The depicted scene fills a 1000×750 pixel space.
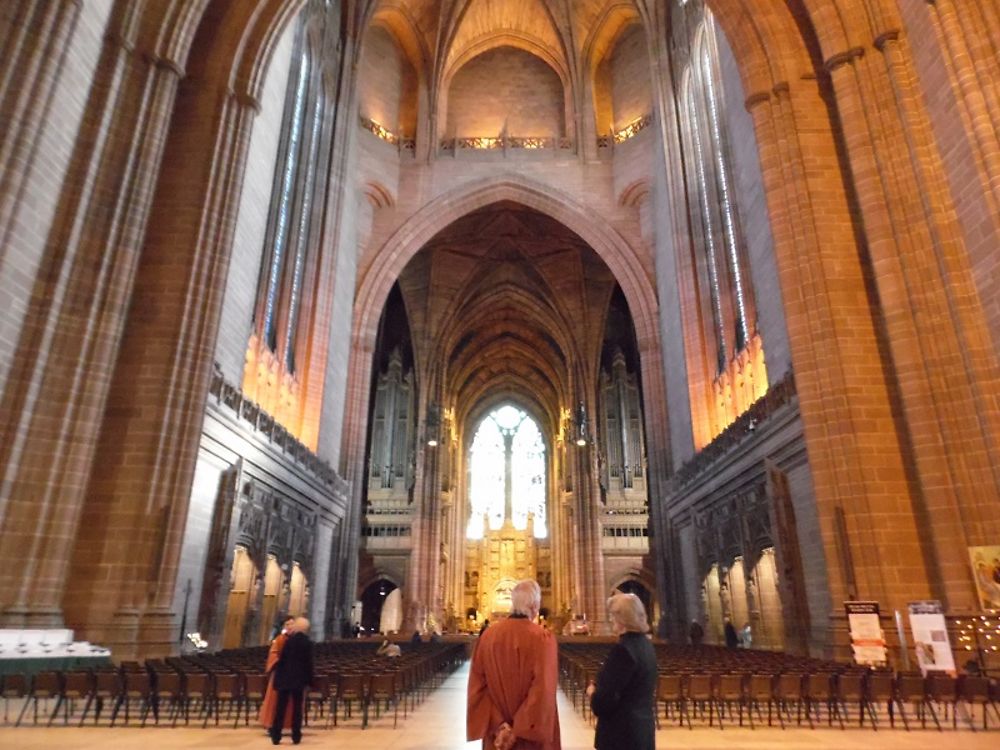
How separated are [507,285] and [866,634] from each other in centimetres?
2785

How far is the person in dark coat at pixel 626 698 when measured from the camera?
2662 millimetres

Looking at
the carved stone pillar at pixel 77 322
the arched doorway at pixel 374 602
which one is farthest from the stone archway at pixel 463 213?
the carved stone pillar at pixel 77 322

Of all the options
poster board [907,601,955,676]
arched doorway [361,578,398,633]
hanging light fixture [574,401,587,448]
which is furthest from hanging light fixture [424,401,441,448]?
poster board [907,601,955,676]

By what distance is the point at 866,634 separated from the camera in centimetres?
812

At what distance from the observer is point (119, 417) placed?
1000cm

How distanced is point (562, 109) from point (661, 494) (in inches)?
671

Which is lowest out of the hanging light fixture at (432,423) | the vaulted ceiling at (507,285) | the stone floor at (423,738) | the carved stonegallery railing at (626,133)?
the stone floor at (423,738)

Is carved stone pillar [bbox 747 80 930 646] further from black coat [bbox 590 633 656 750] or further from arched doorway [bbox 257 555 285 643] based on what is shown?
arched doorway [bbox 257 555 285 643]

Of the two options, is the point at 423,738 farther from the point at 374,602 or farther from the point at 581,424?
the point at 374,602

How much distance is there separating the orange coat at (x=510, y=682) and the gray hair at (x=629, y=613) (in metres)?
0.31

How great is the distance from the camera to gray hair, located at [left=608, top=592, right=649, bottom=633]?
2793 millimetres

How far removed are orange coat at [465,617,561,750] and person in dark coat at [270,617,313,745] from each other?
3.23m

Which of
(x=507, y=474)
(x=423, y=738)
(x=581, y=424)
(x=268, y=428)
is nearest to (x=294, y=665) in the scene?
(x=423, y=738)

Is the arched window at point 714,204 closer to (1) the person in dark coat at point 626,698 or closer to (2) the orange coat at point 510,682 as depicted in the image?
(1) the person in dark coat at point 626,698
